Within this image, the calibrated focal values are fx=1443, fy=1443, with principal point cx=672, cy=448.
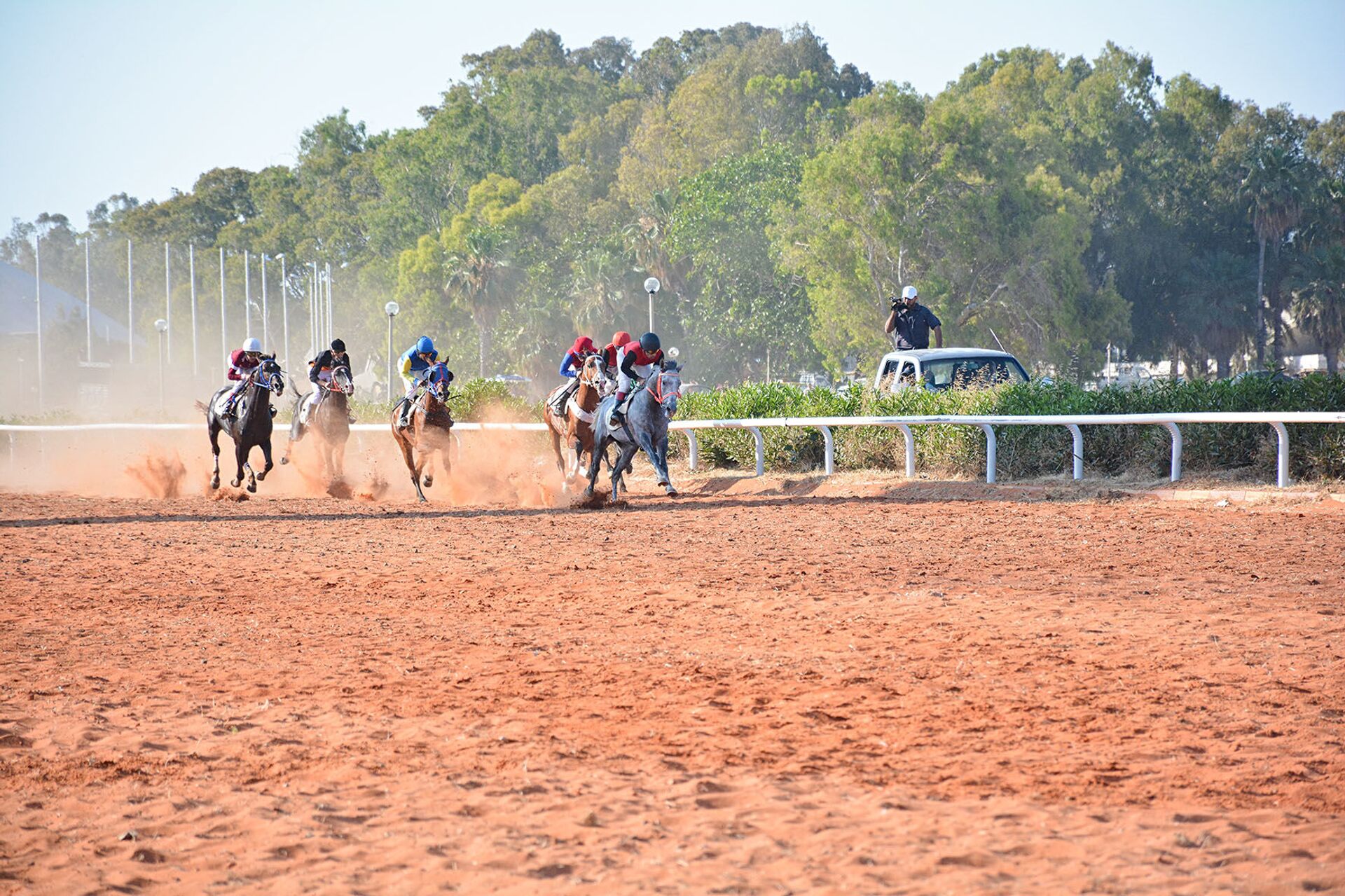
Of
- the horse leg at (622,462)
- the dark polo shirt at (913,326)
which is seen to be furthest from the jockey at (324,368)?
the dark polo shirt at (913,326)

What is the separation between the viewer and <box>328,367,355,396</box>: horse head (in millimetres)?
21828

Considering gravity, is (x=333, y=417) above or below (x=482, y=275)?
below

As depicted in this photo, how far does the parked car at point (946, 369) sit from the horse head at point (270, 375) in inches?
351

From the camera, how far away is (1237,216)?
6788cm

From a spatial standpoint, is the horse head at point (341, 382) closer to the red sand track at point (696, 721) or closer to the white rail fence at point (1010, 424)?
the white rail fence at point (1010, 424)

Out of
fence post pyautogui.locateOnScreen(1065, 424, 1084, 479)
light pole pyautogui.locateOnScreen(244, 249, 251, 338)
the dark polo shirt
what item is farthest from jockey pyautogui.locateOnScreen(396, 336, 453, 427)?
light pole pyautogui.locateOnScreen(244, 249, 251, 338)

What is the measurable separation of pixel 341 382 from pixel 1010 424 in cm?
Result: 1007

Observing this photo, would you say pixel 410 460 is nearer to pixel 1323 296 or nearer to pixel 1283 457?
pixel 1283 457

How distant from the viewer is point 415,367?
68.1 feet

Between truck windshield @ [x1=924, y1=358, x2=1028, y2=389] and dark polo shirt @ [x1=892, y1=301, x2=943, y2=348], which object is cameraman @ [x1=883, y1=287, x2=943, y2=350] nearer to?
dark polo shirt @ [x1=892, y1=301, x2=943, y2=348]

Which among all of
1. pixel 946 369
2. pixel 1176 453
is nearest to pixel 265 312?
pixel 946 369

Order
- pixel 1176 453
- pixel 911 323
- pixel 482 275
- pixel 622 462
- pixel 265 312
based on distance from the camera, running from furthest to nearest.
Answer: pixel 482 275 < pixel 265 312 < pixel 911 323 < pixel 622 462 < pixel 1176 453

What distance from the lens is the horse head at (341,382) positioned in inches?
859

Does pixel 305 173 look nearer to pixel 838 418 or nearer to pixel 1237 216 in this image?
pixel 1237 216
